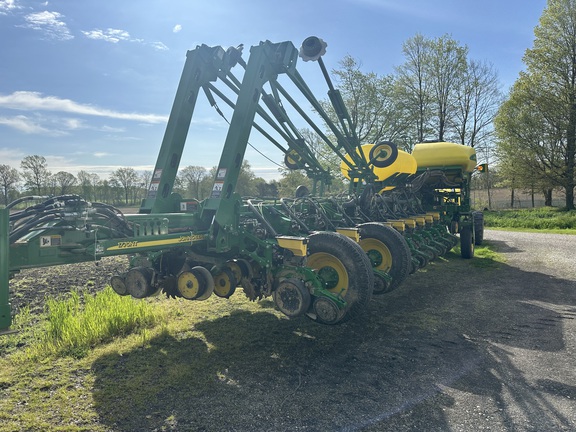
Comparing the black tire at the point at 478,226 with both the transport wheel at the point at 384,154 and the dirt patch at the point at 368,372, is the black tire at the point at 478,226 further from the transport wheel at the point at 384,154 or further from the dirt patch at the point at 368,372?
the dirt patch at the point at 368,372

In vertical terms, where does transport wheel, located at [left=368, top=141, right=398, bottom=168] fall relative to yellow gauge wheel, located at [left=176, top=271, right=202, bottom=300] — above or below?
above

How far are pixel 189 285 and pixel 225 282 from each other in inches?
19.3

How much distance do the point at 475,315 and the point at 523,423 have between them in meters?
2.97

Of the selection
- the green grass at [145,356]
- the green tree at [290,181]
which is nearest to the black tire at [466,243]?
the green grass at [145,356]

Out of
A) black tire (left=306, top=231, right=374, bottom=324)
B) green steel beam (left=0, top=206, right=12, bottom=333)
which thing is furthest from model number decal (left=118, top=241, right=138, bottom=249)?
black tire (left=306, top=231, right=374, bottom=324)

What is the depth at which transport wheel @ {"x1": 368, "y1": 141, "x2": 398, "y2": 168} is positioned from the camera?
845 centimetres

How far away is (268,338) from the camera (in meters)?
5.01

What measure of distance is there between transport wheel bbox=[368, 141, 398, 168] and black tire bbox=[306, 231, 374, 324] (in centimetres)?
398

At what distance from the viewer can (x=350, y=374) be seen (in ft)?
13.2

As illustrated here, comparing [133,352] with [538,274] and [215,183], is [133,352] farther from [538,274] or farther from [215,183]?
[538,274]

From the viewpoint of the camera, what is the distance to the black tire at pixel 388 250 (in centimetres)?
624

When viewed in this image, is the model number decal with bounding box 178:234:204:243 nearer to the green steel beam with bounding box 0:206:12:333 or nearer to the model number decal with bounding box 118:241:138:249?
the model number decal with bounding box 118:241:138:249

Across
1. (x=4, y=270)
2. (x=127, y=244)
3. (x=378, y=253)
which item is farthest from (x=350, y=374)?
(x=4, y=270)

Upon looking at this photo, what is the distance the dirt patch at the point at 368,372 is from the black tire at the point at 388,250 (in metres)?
0.57
